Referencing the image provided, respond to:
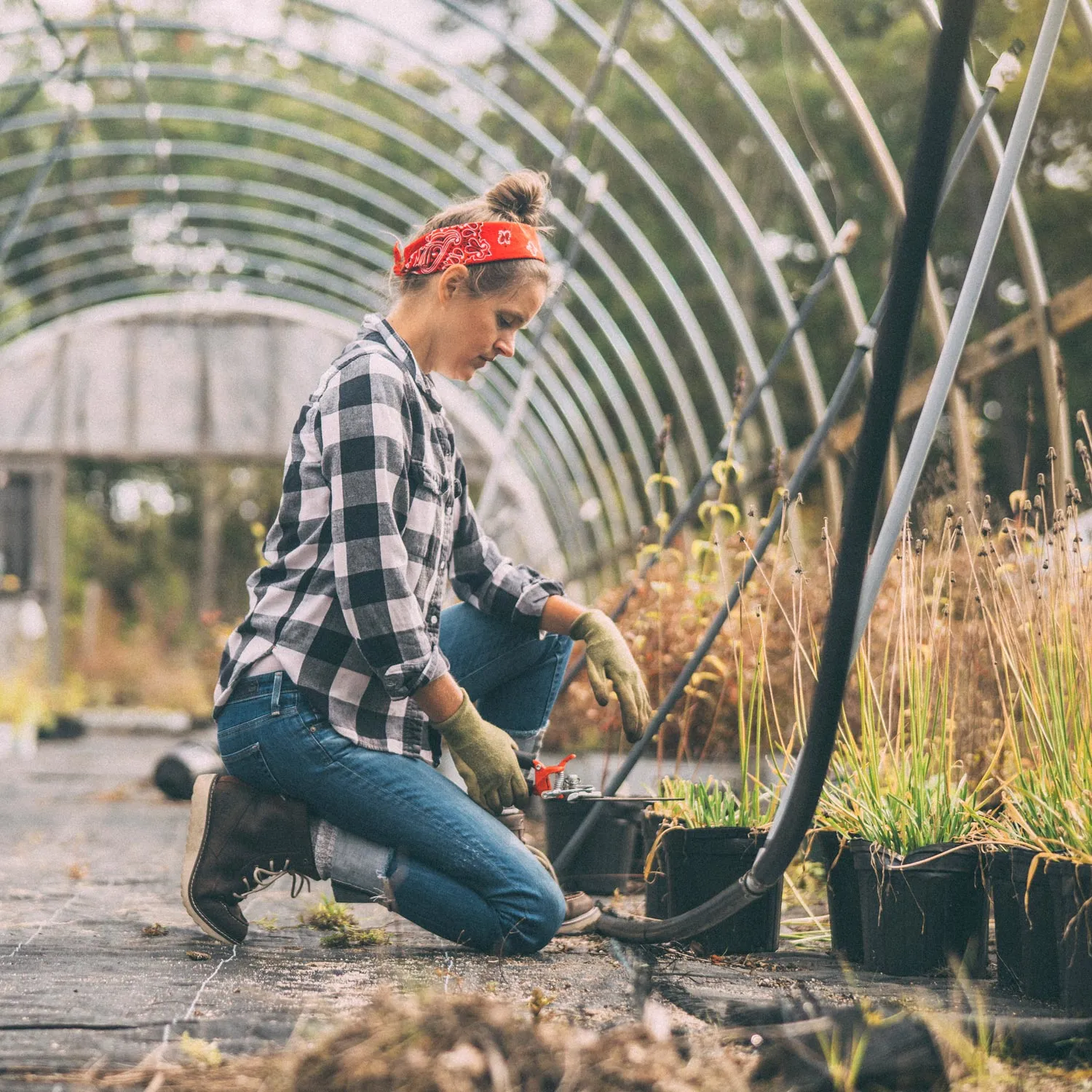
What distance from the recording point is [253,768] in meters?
2.48

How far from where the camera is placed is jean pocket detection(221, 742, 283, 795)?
2461 mm

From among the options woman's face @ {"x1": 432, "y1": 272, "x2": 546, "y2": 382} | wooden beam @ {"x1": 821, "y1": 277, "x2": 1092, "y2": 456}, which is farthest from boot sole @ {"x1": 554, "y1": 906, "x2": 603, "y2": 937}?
wooden beam @ {"x1": 821, "y1": 277, "x2": 1092, "y2": 456}

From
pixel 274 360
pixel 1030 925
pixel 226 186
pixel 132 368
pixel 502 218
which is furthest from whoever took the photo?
pixel 274 360

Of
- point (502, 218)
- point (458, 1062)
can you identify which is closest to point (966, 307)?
point (502, 218)

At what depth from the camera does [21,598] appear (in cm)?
1277

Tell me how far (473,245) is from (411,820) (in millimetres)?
1058

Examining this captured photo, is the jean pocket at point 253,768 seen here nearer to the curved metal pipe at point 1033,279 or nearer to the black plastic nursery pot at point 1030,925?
the black plastic nursery pot at point 1030,925

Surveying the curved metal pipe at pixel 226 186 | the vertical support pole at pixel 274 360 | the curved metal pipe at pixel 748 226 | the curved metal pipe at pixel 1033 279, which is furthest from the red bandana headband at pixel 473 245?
the vertical support pole at pixel 274 360

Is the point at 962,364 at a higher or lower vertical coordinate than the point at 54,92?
lower

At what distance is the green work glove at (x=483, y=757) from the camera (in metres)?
2.37

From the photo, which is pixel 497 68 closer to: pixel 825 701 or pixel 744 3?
pixel 744 3

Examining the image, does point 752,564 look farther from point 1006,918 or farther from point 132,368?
point 132,368

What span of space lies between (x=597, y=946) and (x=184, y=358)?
1122 centimetres

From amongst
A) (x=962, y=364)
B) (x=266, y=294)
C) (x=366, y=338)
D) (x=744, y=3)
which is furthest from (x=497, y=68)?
(x=366, y=338)
